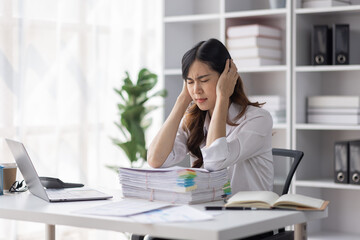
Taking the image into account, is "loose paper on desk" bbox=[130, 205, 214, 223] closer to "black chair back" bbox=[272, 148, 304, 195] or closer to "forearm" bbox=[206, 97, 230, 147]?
"forearm" bbox=[206, 97, 230, 147]

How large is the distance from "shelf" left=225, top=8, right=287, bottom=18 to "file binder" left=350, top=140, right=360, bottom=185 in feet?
2.85

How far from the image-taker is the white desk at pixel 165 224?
159 cm

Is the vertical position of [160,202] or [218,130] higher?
[218,130]

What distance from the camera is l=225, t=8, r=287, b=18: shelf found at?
11.9 ft

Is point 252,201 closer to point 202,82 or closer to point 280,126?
point 202,82

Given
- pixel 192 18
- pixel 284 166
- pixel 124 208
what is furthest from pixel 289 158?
pixel 192 18

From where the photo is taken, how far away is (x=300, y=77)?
3.64 metres

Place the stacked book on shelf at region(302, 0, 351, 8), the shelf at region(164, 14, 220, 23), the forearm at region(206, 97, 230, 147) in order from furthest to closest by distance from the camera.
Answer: the shelf at region(164, 14, 220, 23)
the stacked book on shelf at region(302, 0, 351, 8)
the forearm at region(206, 97, 230, 147)

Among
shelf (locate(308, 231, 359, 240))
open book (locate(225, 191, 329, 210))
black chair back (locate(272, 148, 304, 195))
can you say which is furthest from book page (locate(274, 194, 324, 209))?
shelf (locate(308, 231, 359, 240))

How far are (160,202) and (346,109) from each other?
183 cm

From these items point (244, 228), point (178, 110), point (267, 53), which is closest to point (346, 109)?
point (267, 53)

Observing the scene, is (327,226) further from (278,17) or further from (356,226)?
(278,17)

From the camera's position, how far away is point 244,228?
1643mm

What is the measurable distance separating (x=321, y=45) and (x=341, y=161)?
68 centimetres
